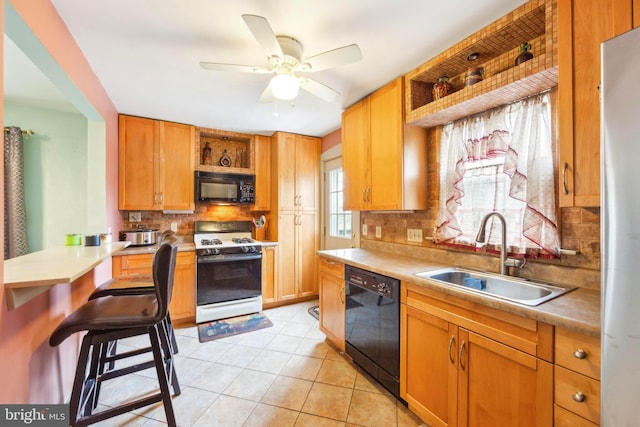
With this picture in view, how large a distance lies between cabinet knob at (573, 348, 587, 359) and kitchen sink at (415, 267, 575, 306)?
0.83 ft

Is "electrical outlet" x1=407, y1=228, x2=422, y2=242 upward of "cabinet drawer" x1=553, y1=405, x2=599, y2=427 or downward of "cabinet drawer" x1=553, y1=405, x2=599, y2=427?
upward

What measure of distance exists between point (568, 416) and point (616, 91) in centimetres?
111

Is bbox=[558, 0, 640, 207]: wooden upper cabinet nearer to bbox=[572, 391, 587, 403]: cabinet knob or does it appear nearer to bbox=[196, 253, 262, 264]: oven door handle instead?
bbox=[572, 391, 587, 403]: cabinet knob

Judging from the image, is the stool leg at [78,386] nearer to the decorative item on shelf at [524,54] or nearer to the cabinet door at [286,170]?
the cabinet door at [286,170]

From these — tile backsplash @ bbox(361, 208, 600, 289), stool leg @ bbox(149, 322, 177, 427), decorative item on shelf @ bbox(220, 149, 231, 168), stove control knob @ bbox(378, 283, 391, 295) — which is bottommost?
stool leg @ bbox(149, 322, 177, 427)

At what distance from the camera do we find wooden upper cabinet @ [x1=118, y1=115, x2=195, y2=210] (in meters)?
2.97

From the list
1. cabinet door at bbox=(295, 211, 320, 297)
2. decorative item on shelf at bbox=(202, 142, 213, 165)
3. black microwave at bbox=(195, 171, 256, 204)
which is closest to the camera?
black microwave at bbox=(195, 171, 256, 204)

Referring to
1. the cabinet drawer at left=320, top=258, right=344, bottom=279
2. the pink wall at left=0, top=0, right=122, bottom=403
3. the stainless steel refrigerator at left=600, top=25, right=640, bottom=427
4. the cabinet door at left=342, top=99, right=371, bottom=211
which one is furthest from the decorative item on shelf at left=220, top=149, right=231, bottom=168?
the stainless steel refrigerator at left=600, top=25, right=640, bottom=427

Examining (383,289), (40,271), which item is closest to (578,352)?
(383,289)

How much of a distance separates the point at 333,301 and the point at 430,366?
1027 millimetres

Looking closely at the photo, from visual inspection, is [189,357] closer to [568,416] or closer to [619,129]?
[568,416]

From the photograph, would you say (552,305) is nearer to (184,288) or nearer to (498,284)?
(498,284)

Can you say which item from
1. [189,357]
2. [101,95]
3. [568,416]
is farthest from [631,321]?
[101,95]

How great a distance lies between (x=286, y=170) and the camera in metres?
3.61
